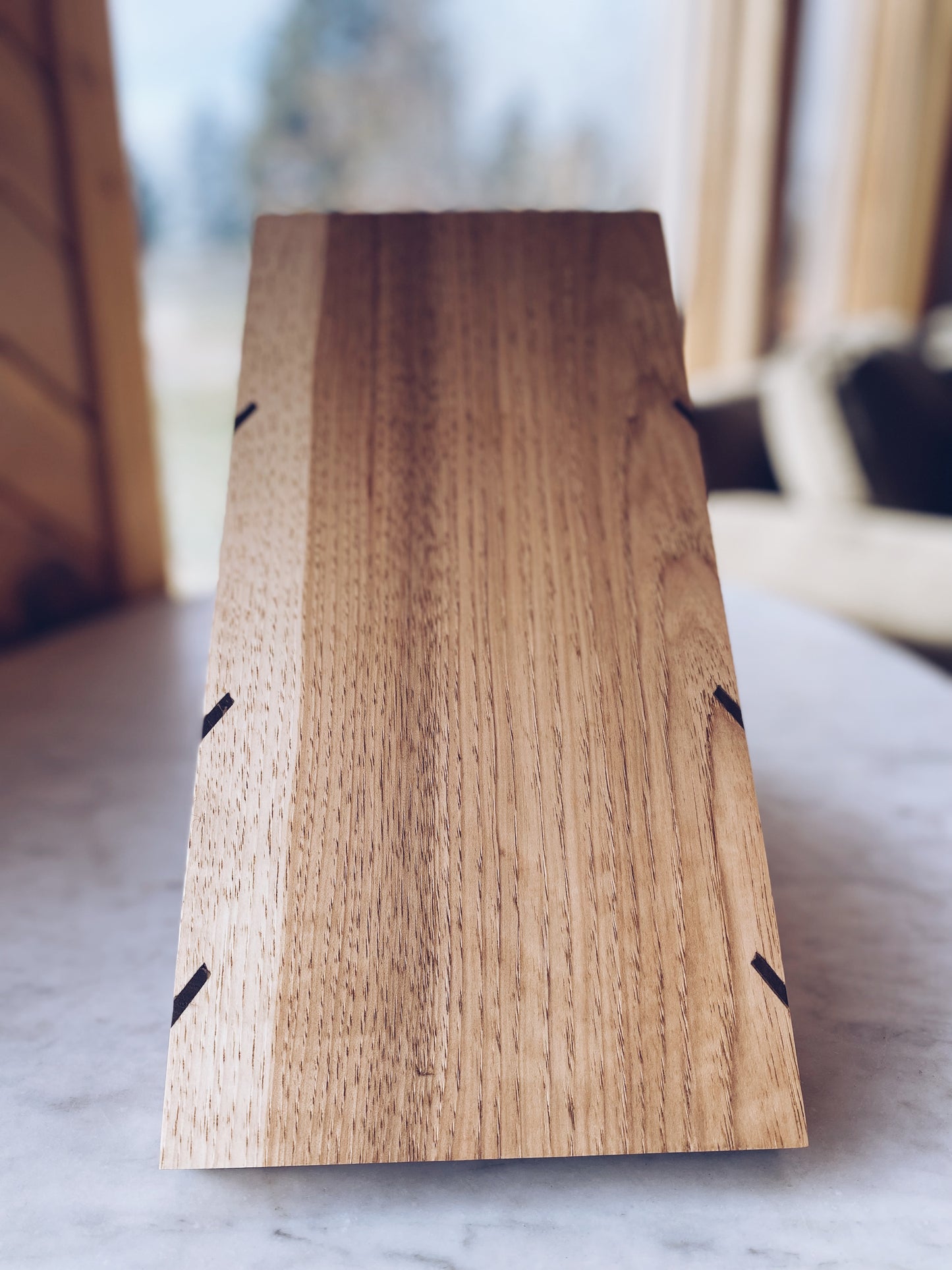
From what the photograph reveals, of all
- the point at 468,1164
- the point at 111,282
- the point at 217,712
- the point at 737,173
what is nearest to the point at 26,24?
the point at 111,282

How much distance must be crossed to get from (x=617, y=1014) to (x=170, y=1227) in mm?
160

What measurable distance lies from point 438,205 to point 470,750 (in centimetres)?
167

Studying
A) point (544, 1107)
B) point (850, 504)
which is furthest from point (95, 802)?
point (850, 504)

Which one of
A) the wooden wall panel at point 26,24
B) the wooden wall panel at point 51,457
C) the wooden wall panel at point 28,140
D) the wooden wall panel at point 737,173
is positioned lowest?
the wooden wall panel at point 51,457

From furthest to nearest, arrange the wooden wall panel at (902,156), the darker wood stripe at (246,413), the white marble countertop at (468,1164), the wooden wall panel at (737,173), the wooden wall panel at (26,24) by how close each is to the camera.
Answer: the wooden wall panel at (902,156) → the wooden wall panel at (737,173) → the wooden wall panel at (26,24) → the darker wood stripe at (246,413) → the white marble countertop at (468,1164)

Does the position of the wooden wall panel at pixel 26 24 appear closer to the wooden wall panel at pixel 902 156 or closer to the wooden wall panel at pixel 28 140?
the wooden wall panel at pixel 28 140

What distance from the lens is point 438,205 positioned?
1774 millimetres

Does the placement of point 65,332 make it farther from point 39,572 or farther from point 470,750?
point 470,750

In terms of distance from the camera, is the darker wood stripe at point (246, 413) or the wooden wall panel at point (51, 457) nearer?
the darker wood stripe at point (246, 413)

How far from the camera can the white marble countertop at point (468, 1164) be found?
0.29m

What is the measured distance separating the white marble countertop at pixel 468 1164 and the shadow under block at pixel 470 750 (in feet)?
0.06

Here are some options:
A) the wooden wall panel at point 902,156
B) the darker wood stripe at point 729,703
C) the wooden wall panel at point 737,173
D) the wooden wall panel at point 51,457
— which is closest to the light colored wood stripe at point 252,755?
the darker wood stripe at point 729,703

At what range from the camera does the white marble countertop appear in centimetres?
29

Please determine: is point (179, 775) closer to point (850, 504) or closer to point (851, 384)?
point (850, 504)
